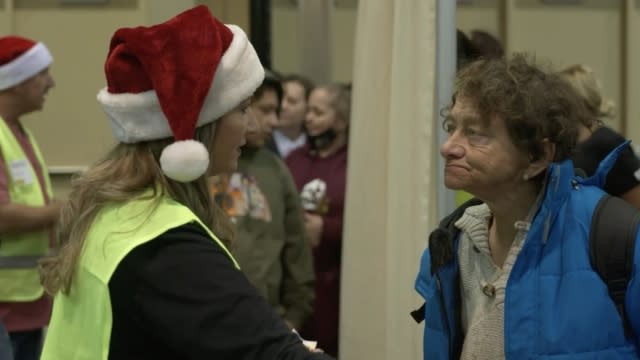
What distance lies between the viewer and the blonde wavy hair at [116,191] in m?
2.01

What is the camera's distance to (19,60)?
4957 millimetres

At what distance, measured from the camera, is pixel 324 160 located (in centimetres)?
542

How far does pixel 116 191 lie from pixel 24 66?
313cm

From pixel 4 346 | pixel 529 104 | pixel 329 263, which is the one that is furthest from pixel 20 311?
pixel 529 104

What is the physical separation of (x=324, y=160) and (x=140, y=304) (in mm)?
3604

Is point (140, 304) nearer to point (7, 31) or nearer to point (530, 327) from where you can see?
point (530, 327)

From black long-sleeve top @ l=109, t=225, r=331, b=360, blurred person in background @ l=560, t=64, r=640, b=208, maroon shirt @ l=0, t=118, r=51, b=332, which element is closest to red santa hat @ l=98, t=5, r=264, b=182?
black long-sleeve top @ l=109, t=225, r=331, b=360

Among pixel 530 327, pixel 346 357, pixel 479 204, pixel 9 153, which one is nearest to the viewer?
pixel 530 327

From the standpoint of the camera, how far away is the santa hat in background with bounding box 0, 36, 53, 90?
488 cm

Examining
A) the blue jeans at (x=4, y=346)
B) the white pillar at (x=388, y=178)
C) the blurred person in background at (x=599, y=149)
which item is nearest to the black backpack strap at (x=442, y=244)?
the blurred person in background at (x=599, y=149)

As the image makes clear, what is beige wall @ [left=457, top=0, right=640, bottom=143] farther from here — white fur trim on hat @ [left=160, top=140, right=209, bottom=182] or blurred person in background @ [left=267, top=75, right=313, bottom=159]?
white fur trim on hat @ [left=160, top=140, right=209, bottom=182]

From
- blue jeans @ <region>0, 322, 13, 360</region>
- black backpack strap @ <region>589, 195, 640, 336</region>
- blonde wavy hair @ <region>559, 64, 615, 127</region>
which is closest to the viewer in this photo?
black backpack strap @ <region>589, 195, 640, 336</region>

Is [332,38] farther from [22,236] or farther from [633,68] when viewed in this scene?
[22,236]

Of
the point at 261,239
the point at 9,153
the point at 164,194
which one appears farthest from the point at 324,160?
the point at 164,194
